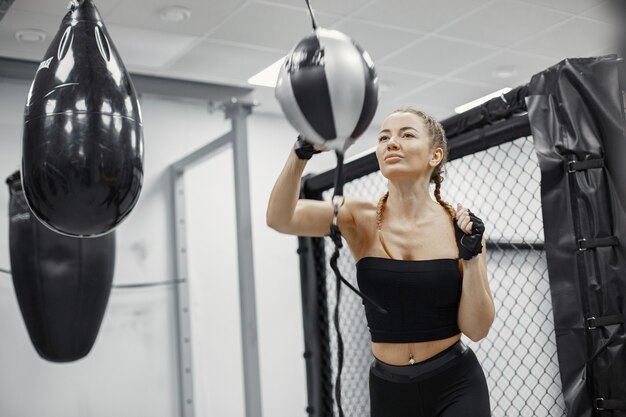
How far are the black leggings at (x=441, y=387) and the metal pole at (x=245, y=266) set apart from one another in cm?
229

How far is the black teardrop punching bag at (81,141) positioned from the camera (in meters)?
1.57

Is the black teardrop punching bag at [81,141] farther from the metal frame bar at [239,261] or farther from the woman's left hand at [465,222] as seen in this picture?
the metal frame bar at [239,261]

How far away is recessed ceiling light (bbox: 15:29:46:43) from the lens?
3.82 metres

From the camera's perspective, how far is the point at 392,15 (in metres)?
3.90

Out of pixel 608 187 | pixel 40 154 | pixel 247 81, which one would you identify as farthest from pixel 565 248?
pixel 247 81

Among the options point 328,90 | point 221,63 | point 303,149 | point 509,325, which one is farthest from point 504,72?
point 328,90

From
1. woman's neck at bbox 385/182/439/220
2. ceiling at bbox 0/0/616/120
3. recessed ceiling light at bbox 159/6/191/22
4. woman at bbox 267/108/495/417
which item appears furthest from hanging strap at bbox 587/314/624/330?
recessed ceiling light at bbox 159/6/191/22

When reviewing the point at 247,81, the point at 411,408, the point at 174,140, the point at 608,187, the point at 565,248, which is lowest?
the point at 411,408

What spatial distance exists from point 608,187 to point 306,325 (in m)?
1.53

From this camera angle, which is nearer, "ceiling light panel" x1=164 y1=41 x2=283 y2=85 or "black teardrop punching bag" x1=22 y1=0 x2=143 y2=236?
"black teardrop punching bag" x1=22 y1=0 x2=143 y2=236

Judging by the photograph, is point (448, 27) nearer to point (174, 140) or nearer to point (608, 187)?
point (174, 140)

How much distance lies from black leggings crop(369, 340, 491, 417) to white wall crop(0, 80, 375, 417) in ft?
8.65

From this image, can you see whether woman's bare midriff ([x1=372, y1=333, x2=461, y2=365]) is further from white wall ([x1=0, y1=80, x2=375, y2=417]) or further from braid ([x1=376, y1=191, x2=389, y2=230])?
white wall ([x1=0, y1=80, x2=375, y2=417])

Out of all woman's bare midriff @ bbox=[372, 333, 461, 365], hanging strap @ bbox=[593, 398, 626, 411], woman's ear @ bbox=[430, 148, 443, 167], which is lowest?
hanging strap @ bbox=[593, 398, 626, 411]
